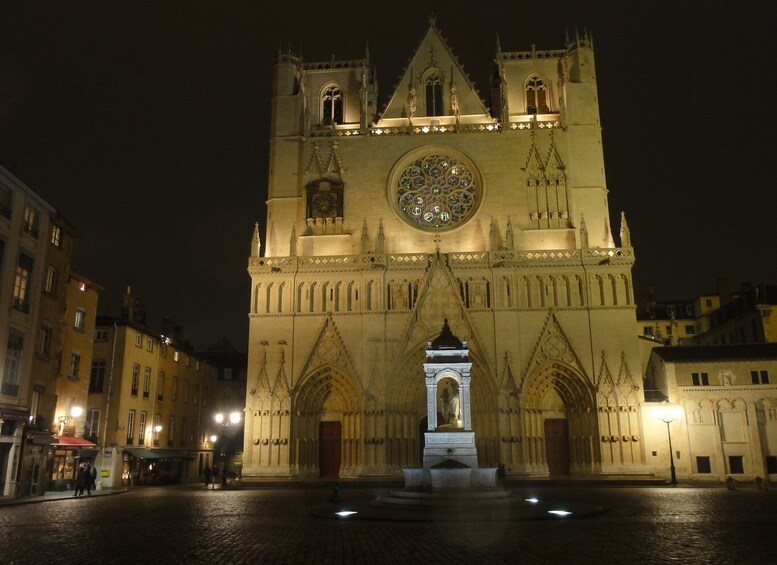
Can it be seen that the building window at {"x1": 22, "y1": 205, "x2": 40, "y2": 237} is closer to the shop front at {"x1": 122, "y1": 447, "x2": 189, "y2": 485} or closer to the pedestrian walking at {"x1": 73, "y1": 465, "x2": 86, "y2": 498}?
the pedestrian walking at {"x1": 73, "y1": 465, "x2": 86, "y2": 498}

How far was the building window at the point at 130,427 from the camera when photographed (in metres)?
37.5

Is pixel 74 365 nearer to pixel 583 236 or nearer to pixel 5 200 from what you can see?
pixel 5 200

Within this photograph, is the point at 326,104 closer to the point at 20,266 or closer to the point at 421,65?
the point at 421,65

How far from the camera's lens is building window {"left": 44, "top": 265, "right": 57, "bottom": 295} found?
28797 millimetres

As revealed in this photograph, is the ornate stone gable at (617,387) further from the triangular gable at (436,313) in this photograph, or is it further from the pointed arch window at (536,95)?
the pointed arch window at (536,95)

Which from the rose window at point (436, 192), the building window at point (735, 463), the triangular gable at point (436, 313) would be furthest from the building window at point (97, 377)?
the building window at point (735, 463)

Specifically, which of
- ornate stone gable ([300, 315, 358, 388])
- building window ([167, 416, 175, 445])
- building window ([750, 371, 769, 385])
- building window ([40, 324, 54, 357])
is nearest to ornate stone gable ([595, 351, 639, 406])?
building window ([750, 371, 769, 385])

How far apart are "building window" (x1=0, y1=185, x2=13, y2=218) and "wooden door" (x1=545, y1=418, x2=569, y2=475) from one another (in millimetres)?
27264

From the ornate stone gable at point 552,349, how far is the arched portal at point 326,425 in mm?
→ 9330

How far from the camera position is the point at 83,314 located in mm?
34062

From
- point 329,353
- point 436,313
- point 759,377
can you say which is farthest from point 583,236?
point 329,353

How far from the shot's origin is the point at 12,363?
2597 cm

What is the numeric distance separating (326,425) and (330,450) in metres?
1.36

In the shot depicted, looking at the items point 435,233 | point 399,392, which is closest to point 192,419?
point 399,392
